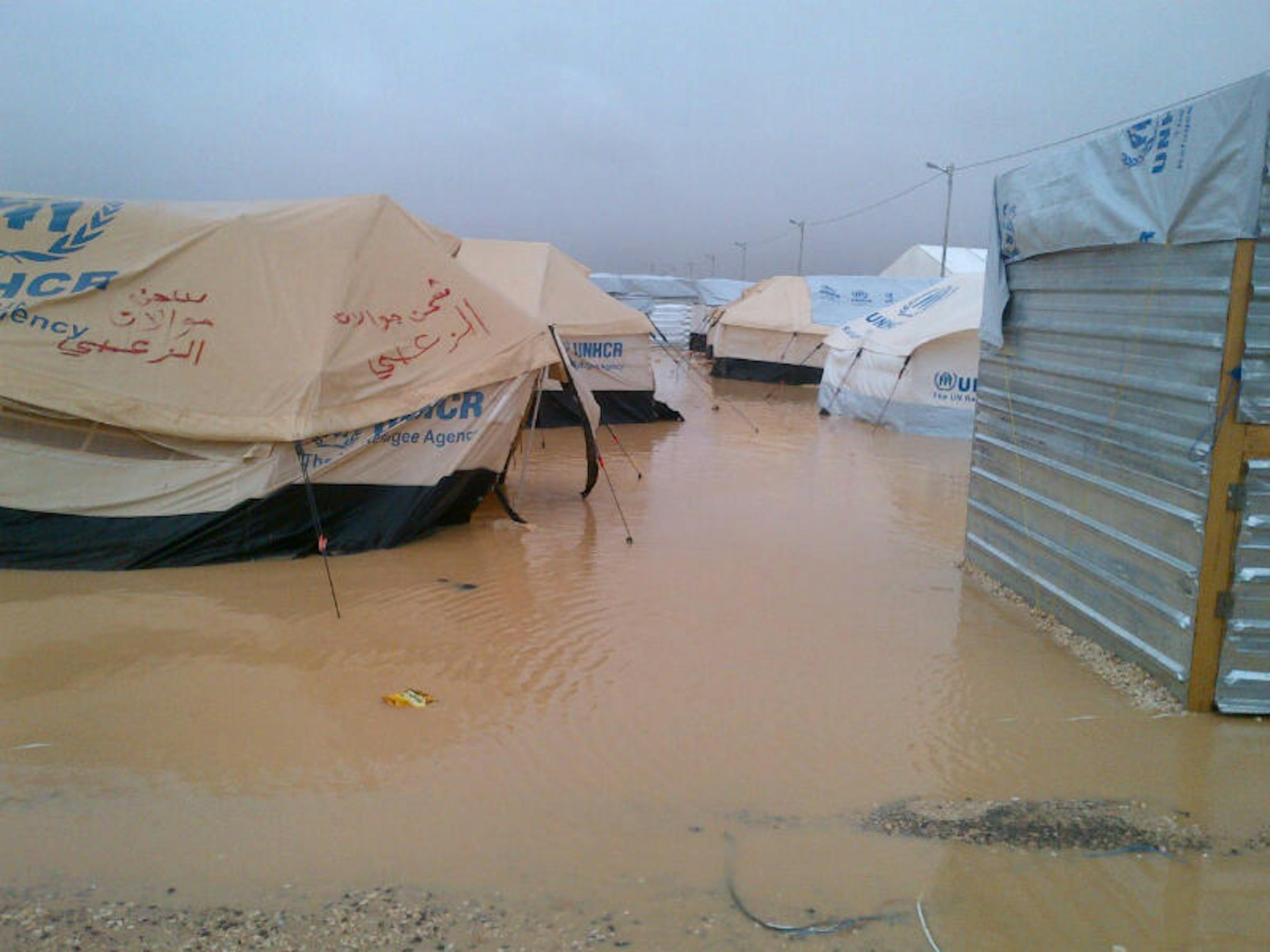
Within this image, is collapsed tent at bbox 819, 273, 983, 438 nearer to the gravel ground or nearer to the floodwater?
the floodwater

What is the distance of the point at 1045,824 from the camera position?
4.56 m

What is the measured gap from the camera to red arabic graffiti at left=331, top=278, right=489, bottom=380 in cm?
924

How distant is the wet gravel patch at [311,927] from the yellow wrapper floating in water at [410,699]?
196cm

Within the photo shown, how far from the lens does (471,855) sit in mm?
4246

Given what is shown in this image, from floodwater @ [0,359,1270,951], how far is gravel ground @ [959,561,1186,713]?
0.29ft

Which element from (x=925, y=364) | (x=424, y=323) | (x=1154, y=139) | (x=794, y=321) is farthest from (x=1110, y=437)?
(x=794, y=321)

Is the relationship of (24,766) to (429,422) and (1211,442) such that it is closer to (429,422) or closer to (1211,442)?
(429,422)

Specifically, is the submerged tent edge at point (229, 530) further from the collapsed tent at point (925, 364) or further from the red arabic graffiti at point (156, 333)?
the collapsed tent at point (925, 364)

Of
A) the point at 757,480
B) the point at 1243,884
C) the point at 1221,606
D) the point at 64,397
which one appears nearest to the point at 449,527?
the point at 64,397

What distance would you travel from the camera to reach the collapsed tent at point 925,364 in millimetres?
18203

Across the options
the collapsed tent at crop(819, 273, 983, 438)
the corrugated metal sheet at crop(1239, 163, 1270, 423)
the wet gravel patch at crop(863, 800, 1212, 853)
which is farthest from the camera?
the collapsed tent at crop(819, 273, 983, 438)

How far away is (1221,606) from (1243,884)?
178 centimetres

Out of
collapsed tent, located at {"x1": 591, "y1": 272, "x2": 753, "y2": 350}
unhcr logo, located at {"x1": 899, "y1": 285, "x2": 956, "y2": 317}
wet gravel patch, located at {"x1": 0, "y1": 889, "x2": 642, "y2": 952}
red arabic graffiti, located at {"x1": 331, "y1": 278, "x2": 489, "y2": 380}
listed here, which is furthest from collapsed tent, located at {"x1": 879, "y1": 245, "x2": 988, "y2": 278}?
wet gravel patch, located at {"x1": 0, "y1": 889, "x2": 642, "y2": 952}

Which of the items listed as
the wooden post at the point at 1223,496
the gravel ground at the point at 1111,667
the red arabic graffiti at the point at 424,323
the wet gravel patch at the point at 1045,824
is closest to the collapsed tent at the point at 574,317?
the red arabic graffiti at the point at 424,323
